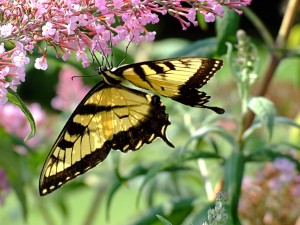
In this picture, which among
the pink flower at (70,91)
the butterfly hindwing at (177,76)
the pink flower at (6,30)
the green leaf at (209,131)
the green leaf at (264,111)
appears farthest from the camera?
the pink flower at (70,91)

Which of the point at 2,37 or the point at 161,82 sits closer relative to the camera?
the point at 2,37

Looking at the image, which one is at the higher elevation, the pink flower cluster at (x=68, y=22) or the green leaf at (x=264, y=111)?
the pink flower cluster at (x=68, y=22)

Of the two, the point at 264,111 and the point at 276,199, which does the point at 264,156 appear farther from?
the point at 264,111

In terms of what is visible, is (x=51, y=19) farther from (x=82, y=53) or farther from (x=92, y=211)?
(x=92, y=211)

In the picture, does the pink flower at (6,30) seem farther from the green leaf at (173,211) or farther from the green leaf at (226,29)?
the green leaf at (173,211)

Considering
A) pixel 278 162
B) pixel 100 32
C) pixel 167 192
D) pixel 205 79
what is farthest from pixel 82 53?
pixel 167 192

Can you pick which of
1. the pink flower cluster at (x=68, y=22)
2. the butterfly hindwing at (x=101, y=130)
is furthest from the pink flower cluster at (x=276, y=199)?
the pink flower cluster at (x=68, y=22)

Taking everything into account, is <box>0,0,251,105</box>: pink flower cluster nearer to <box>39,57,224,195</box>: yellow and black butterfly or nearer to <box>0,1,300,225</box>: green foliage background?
<box>39,57,224,195</box>: yellow and black butterfly

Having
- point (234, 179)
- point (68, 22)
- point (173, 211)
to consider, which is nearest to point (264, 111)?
point (234, 179)
